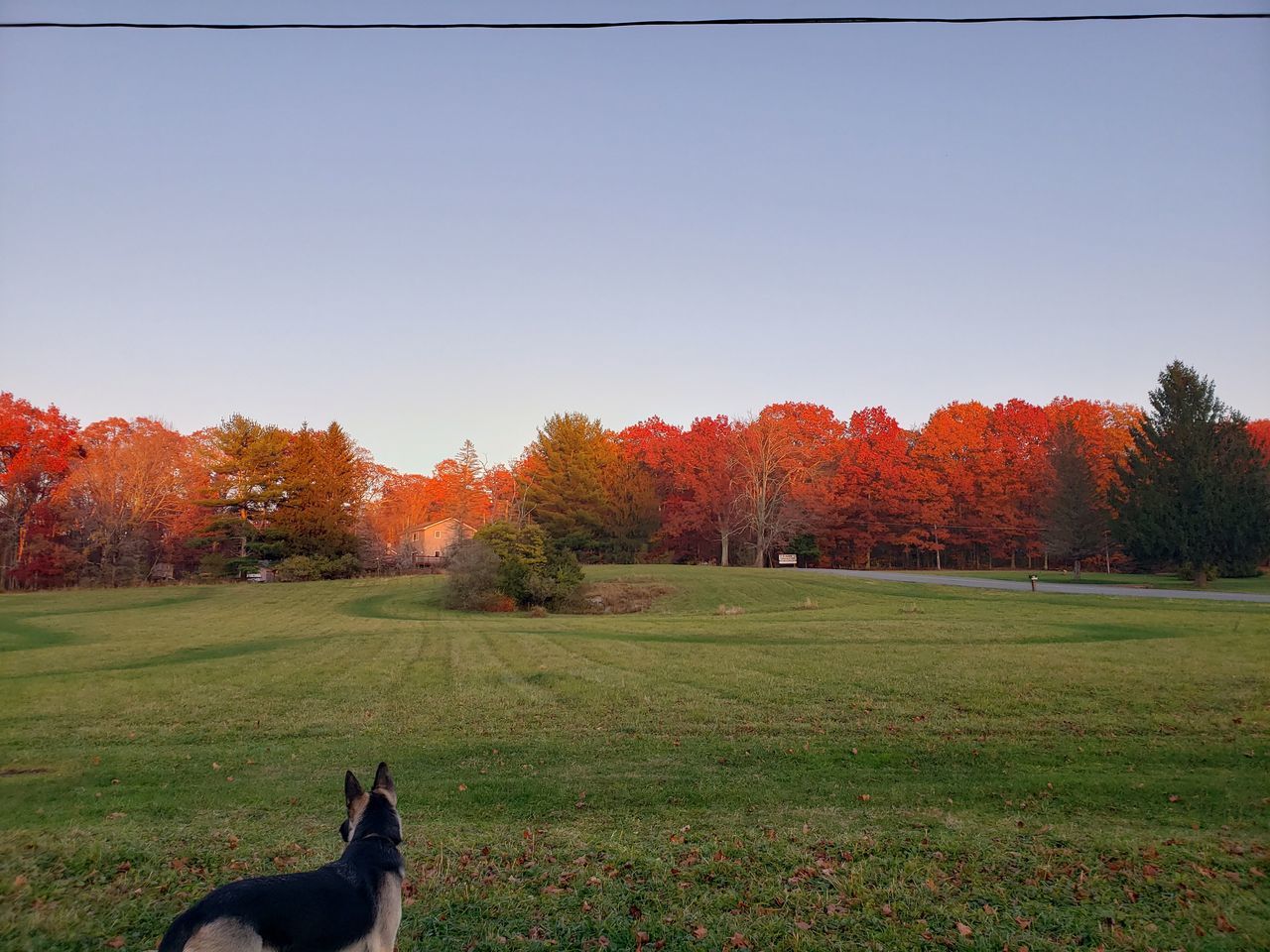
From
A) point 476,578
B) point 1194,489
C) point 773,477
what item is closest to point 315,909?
point 476,578

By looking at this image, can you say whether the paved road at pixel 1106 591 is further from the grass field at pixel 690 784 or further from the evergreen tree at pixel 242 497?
A: the evergreen tree at pixel 242 497

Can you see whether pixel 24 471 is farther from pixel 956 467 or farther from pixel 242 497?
pixel 956 467

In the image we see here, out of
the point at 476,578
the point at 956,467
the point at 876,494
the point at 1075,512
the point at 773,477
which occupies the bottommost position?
the point at 476,578

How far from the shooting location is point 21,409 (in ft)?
153

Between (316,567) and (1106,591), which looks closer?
(1106,591)

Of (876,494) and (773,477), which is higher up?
(773,477)

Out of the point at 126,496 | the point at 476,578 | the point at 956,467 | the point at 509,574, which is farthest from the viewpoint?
the point at 956,467

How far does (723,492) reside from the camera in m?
56.9

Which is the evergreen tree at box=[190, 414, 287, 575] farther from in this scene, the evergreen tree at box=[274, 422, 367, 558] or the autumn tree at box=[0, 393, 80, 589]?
the autumn tree at box=[0, 393, 80, 589]

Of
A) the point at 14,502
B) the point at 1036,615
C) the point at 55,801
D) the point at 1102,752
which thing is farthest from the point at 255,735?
the point at 14,502

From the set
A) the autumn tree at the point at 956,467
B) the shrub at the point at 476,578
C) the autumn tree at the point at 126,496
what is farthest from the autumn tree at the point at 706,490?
the autumn tree at the point at 126,496

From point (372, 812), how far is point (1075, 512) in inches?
1804

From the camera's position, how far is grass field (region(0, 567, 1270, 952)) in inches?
184

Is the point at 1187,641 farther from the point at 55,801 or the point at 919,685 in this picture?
the point at 55,801
